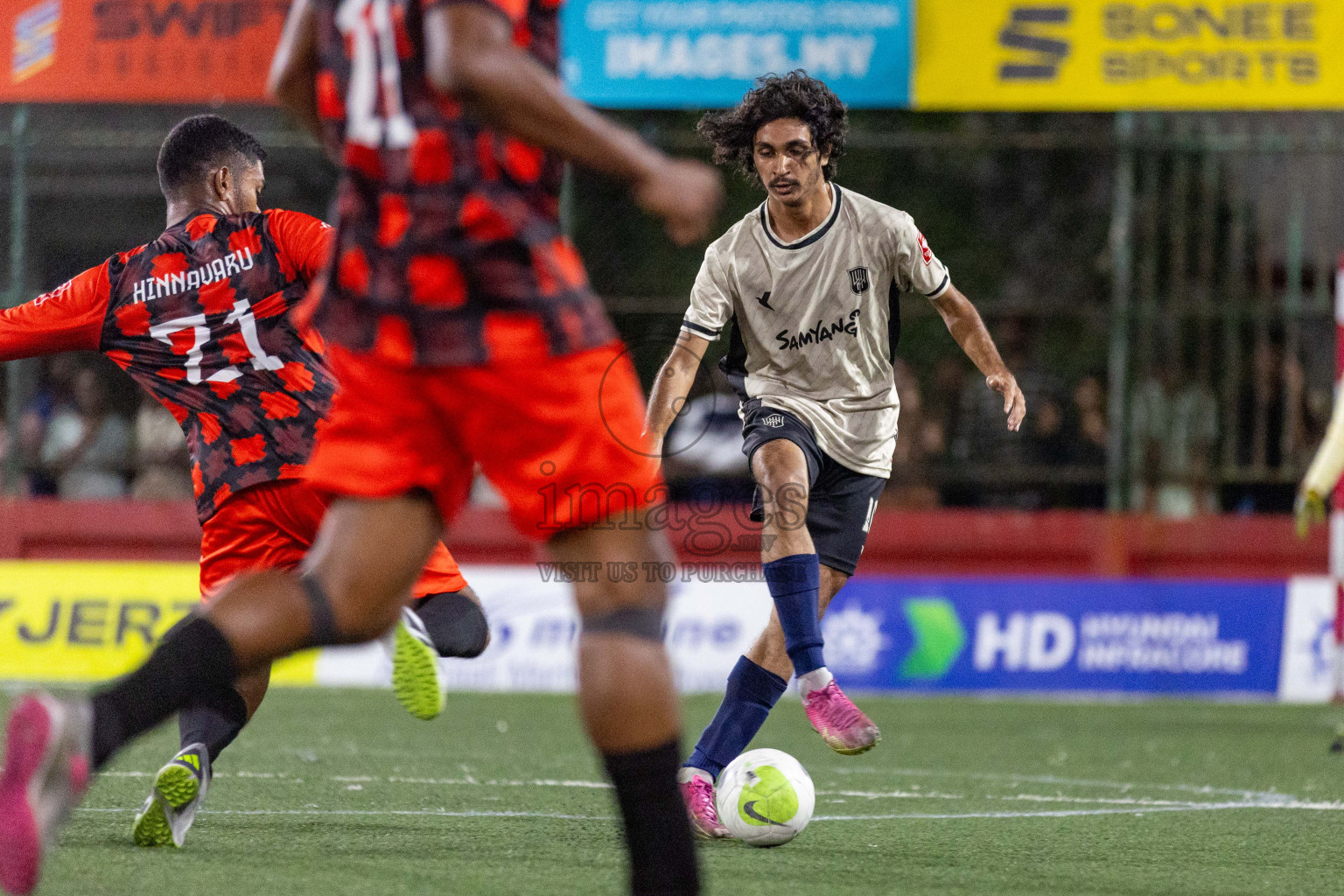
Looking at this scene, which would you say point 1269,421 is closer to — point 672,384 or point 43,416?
point 672,384

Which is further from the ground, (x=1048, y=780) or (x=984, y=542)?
(x=984, y=542)

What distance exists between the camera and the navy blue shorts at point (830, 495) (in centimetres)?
547

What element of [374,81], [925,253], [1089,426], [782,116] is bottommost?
[1089,426]

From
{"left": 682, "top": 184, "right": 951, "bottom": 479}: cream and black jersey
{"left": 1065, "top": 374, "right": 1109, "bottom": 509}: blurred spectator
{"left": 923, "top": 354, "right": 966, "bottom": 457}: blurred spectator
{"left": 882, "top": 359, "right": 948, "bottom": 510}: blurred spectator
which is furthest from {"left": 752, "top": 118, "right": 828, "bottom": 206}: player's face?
{"left": 1065, "top": 374, "right": 1109, "bottom": 509}: blurred spectator

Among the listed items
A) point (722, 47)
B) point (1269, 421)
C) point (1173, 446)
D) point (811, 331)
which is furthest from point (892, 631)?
point (811, 331)

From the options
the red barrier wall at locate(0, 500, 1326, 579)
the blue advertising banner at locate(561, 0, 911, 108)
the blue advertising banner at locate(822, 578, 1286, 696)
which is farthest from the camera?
the blue advertising banner at locate(561, 0, 911, 108)

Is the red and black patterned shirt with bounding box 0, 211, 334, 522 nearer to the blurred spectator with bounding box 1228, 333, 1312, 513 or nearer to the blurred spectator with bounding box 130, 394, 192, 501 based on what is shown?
the blurred spectator with bounding box 130, 394, 192, 501

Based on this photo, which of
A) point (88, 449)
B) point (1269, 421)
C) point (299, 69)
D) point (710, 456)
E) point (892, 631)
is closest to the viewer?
point (299, 69)

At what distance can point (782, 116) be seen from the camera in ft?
18.1

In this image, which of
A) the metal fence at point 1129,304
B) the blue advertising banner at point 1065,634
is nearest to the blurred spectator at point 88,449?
the metal fence at point 1129,304

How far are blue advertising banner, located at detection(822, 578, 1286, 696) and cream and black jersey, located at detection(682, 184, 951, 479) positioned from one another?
5.85 meters

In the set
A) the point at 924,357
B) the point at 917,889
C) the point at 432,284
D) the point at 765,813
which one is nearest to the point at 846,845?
the point at 765,813

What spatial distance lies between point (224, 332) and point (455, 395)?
1.94 m

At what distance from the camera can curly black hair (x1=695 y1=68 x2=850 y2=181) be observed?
18.1ft
